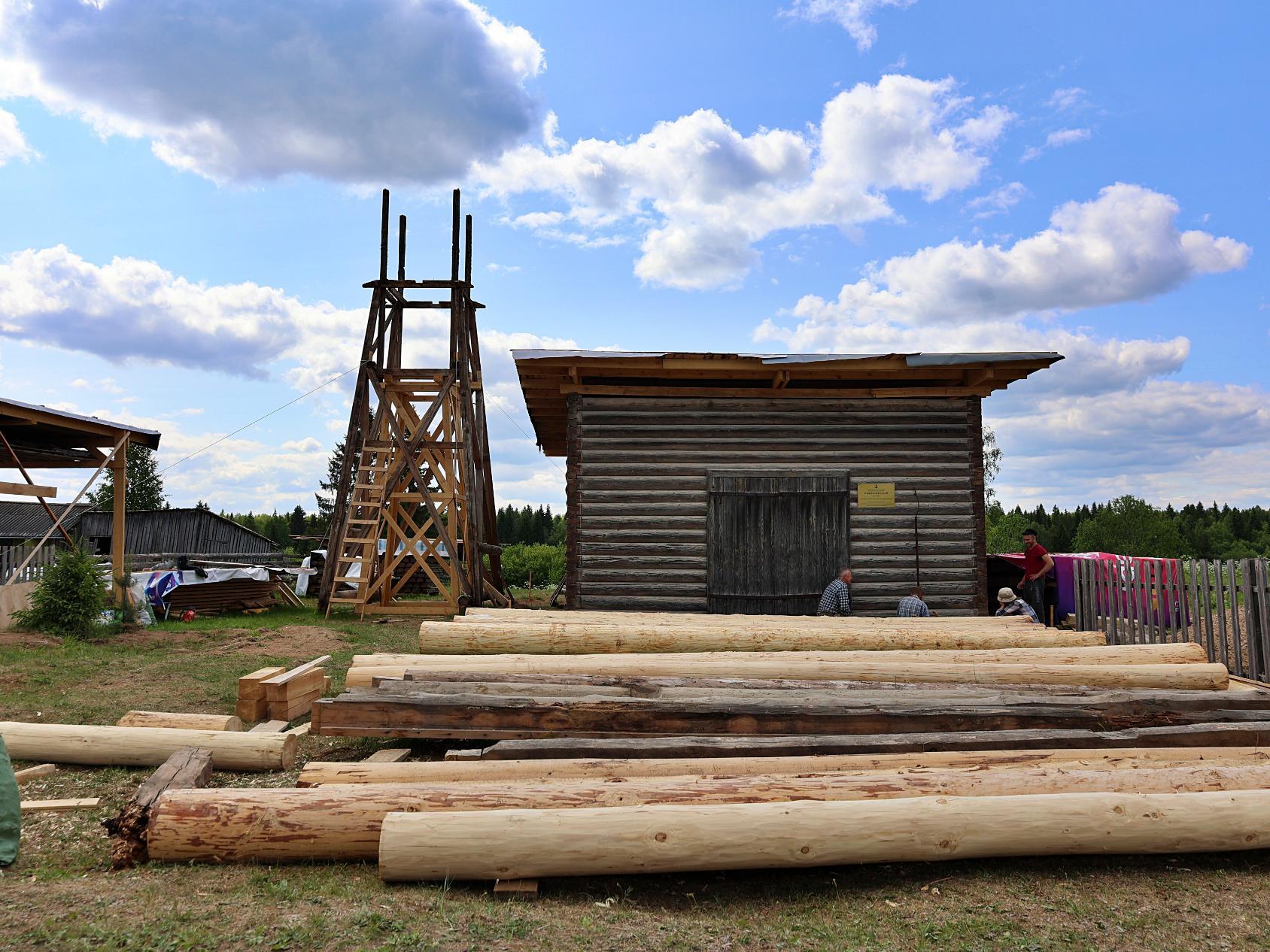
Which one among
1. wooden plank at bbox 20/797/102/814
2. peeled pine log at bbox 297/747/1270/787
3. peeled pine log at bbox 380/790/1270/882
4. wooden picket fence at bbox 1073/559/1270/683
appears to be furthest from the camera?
wooden picket fence at bbox 1073/559/1270/683

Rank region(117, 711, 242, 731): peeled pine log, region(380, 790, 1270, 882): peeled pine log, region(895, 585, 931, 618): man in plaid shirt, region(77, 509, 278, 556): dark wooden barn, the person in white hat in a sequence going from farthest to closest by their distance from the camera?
region(77, 509, 278, 556): dark wooden barn, region(895, 585, 931, 618): man in plaid shirt, the person in white hat, region(117, 711, 242, 731): peeled pine log, region(380, 790, 1270, 882): peeled pine log

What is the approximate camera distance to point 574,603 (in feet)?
42.1

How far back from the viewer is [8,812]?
4.84 m

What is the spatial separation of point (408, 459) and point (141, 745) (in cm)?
1189

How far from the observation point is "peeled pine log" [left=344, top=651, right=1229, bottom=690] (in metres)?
7.65

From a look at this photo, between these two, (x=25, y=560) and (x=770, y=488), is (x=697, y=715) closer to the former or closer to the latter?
(x=770, y=488)

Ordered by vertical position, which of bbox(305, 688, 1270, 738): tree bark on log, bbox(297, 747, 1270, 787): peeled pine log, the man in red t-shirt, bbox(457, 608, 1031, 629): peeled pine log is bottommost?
bbox(297, 747, 1270, 787): peeled pine log

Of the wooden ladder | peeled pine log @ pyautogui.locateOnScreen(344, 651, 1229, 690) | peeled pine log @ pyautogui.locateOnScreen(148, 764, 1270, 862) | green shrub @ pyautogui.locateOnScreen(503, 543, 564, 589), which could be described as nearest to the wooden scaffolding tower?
the wooden ladder

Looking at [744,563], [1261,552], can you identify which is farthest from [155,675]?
[1261,552]

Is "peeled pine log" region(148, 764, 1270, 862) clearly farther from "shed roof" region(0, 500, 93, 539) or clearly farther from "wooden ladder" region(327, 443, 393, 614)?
"shed roof" region(0, 500, 93, 539)

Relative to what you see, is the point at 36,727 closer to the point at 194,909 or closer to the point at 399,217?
the point at 194,909

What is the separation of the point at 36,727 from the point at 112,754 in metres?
0.86

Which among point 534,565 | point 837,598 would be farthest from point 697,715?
point 534,565

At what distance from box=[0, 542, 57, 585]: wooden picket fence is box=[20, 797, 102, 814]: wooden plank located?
10.8 m
